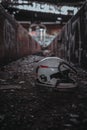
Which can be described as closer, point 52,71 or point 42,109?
point 42,109

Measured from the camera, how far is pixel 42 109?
147 inches

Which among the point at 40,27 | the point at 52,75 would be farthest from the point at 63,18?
the point at 52,75

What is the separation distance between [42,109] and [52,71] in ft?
5.12

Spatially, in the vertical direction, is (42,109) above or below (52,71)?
below

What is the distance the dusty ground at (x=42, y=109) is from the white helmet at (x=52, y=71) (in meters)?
0.20

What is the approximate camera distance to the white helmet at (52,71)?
516 cm

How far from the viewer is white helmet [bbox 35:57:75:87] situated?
16.9 feet

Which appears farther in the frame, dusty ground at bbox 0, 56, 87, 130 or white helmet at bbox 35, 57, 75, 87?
white helmet at bbox 35, 57, 75, 87

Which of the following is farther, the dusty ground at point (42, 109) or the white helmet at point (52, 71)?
the white helmet at point (52, 71)

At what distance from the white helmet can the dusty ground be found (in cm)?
20

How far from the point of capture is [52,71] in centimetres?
519

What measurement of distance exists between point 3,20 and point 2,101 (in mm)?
7034

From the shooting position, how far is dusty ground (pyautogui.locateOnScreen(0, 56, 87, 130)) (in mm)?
3025

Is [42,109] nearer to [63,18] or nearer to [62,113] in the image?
[62,113]
